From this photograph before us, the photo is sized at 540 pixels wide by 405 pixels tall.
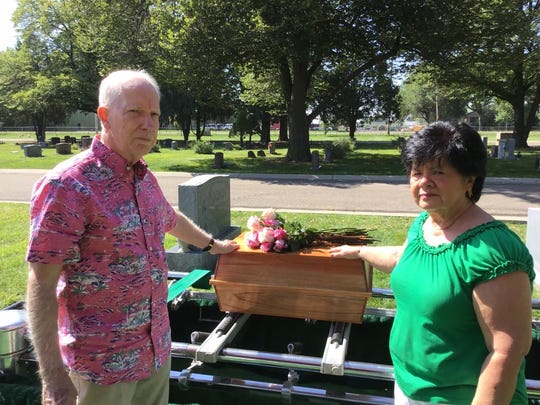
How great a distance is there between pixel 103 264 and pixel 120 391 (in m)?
0.53

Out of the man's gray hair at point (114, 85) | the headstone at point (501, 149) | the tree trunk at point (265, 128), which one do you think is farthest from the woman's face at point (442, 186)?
the tree trunk at point (265, 128)

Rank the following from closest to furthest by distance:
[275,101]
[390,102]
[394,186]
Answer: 1. [394,186]
2. [275,101]
3. [390,102]

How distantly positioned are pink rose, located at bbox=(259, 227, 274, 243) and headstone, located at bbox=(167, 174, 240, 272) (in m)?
2.53

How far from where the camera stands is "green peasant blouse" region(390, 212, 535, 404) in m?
1.56

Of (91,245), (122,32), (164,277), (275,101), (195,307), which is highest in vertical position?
(122,32)

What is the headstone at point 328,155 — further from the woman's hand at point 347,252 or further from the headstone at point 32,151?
the woman's hand at point 347,252

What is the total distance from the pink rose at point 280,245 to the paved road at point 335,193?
707cm

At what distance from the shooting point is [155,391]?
2109mm

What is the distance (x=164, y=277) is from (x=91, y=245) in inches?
14.8

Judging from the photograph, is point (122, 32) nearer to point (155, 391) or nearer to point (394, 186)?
point (394, 186)

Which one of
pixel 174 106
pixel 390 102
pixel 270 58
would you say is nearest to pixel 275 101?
pixel 270 58

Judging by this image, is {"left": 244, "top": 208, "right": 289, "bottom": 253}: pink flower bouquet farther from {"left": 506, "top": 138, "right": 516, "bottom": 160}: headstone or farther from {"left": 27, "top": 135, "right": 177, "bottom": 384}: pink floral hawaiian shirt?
{"left": 506, "top": 138, "right": 516, "bottom": 160}: headstone

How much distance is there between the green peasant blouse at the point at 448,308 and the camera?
156 cm

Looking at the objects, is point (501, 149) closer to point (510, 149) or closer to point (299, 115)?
point (510, 149)
